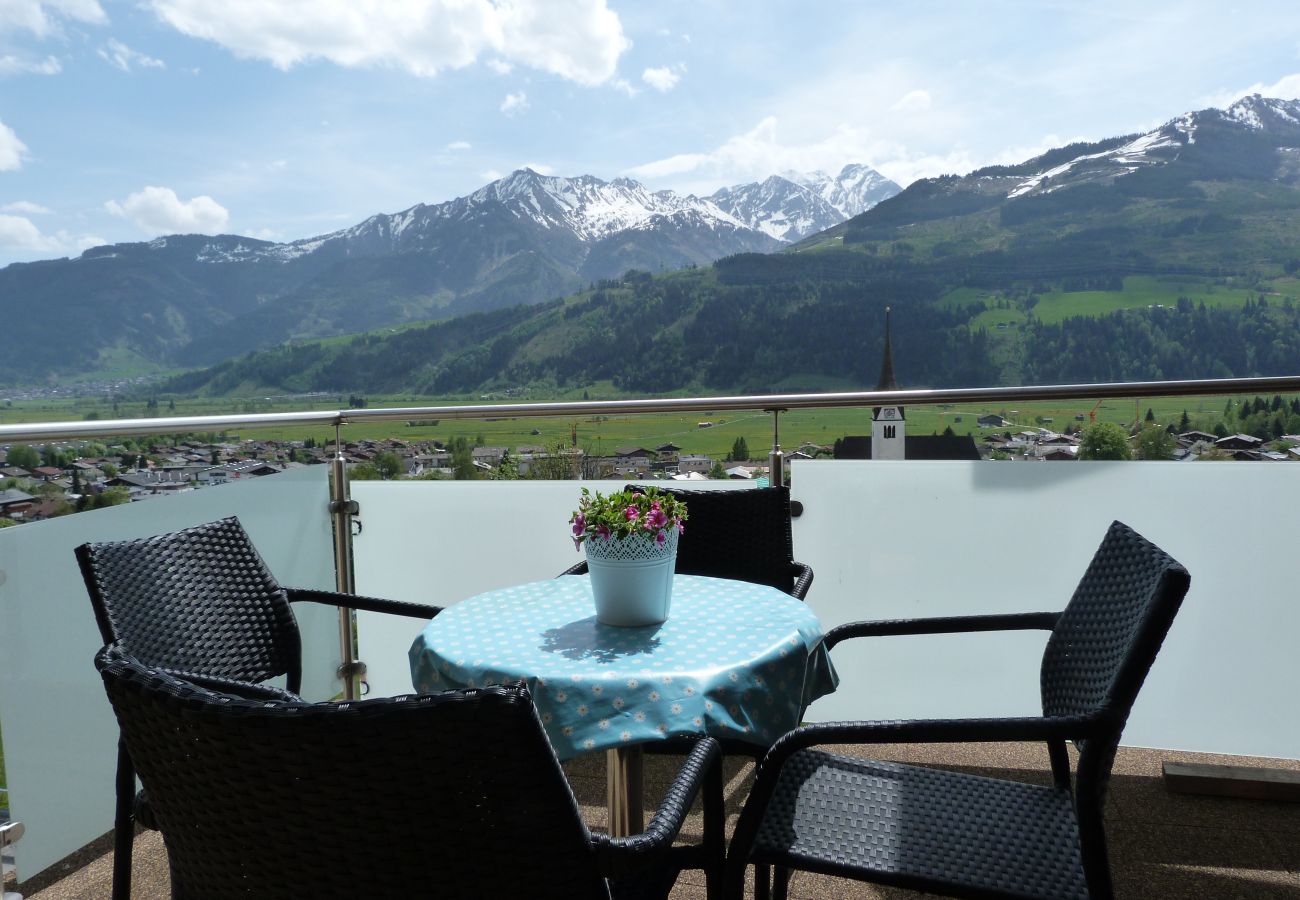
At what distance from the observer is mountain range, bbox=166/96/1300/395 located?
65938 mm

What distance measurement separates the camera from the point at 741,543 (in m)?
2.65

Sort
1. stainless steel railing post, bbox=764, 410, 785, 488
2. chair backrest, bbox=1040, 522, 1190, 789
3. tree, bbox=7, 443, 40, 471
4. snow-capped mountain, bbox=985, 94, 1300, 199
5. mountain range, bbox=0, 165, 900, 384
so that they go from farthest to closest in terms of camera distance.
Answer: mountain range, bbox=0, 165, 900, 384, snow-capped mountain, bbox=985, 94, 1300, 199, stainless steel railing post, bbox=764, 410, 785, 488, tree, bbox=7, 443, 40, 471, chair backrest, bbox=1040, 522, 1190, 789

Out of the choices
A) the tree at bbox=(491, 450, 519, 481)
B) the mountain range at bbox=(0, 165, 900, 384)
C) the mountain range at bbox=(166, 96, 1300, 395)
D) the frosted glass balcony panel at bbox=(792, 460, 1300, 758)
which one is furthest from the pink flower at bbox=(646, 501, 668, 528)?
the mountain range at bbox=(0, 165, 900, 384)

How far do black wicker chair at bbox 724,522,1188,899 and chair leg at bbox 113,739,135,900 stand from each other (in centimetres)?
126

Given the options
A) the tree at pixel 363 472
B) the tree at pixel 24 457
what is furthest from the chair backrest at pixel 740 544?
the tree at pixel 24 457

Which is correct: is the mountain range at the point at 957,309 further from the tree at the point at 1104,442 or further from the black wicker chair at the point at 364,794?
the black wicker chair at the point at 364,794

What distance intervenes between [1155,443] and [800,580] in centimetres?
140

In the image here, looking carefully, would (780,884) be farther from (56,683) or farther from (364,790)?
(56,683)

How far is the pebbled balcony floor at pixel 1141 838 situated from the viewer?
2.30 meters

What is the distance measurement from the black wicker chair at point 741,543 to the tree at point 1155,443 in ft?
4.11

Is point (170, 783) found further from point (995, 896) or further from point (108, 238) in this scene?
point (108, 238)

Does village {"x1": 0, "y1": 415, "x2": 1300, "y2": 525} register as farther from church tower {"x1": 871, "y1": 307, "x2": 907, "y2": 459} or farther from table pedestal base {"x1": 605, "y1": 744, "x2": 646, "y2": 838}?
table pedestal base {"x1": 605, "y1": 744, "x2": 646, "y2": 838}

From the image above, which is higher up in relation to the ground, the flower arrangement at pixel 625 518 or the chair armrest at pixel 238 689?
the flower arrangement at pixel 625 518

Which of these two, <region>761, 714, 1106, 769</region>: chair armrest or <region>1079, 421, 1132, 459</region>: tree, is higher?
<region>1079, 421, 1132, 459</region>: tree
